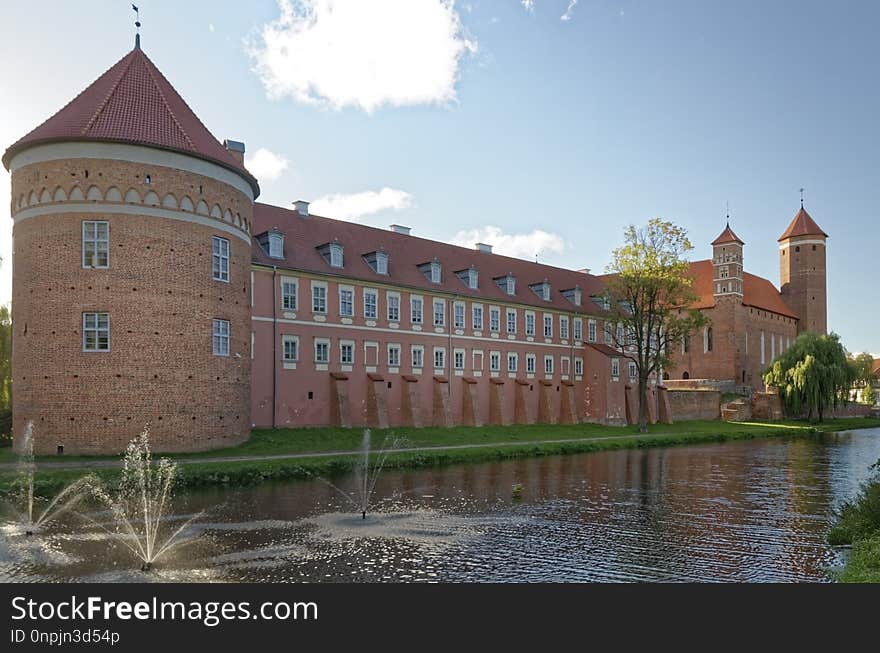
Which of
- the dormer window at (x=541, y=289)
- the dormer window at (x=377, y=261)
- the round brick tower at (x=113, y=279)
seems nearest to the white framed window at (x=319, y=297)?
the dormer window at (x=377, y=261)

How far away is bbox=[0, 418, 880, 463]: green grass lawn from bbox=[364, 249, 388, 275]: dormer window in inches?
369

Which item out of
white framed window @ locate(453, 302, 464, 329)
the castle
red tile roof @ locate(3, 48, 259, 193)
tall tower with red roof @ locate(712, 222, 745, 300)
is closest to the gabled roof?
tall tower with red roof @ locate(712, 222, 745, 300)

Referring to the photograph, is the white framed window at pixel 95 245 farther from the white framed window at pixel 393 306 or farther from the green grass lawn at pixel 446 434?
the white framed window at pixel 393 306

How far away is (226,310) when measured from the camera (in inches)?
1089

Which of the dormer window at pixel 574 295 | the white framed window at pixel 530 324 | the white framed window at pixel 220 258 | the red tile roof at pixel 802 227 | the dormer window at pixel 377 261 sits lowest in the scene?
the white framed window at pixel 530 324

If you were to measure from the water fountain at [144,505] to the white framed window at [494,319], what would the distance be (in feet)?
88.8

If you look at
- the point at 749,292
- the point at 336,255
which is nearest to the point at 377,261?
the point at 336,255

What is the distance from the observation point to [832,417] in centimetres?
7019

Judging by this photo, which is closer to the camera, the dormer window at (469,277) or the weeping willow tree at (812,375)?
the dormer window at (469,277)

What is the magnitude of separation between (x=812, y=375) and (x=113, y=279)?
165 feet

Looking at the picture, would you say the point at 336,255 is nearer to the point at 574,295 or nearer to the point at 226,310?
the point at 226,310

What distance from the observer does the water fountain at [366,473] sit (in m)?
18.9

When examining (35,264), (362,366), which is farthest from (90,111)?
(362,366)
